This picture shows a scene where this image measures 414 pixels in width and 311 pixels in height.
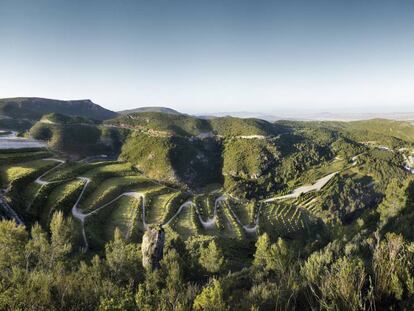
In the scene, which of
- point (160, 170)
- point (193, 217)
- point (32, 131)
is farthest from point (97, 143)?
point (193, 217)

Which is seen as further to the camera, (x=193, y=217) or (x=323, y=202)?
(x=323, y=202)

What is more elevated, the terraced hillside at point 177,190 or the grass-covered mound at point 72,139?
the grass-covered mound at point 72,139

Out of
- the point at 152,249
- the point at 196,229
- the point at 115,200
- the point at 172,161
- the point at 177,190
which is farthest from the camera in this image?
the point at 172,161

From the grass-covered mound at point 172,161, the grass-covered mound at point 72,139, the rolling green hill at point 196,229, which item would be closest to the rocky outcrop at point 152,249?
the rolling green hill at point 196,229

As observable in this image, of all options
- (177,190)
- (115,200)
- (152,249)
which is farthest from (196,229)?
(152,249)

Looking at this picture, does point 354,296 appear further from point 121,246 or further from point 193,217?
point 193,217

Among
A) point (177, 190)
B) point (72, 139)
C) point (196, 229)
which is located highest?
point (72, 139)

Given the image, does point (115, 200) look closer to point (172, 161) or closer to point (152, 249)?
point (152, 249)

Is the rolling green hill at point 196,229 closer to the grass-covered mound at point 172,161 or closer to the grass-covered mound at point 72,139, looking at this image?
the grass-covered mound at point 172,161
